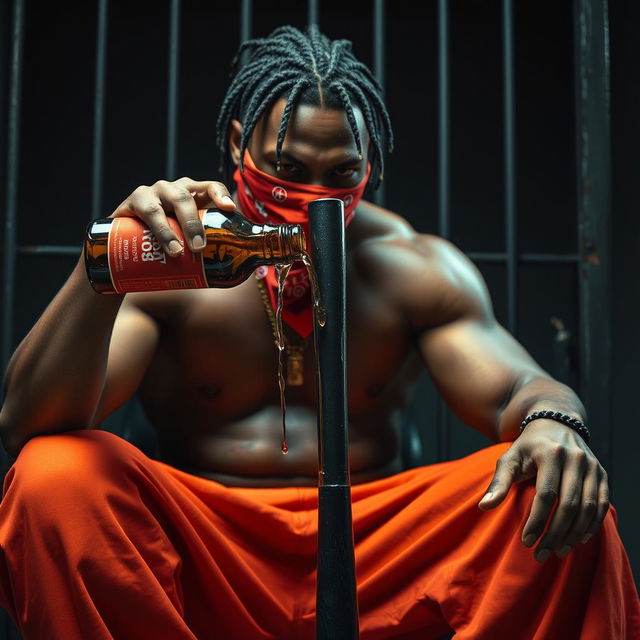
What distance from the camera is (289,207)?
1526mm

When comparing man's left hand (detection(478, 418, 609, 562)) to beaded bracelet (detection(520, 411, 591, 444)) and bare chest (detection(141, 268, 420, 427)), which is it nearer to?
beaded bracelet (detection(520, 411, 591, 444))

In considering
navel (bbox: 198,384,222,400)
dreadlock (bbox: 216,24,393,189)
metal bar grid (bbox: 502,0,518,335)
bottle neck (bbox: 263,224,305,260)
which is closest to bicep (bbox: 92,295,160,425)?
navel (bbox: 198,384,222,400)

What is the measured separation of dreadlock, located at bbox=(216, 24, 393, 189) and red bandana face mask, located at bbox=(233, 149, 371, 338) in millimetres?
34

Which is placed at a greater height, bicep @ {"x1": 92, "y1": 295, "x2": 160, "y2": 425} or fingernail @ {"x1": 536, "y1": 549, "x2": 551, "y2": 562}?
bicep @ {"x1": 92, "y1": 295, "x2": 160, "y2": 425}

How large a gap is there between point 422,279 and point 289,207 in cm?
28

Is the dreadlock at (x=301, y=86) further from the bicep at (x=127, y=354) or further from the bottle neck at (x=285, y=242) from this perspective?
the bottle neck at (x=285, y=242)

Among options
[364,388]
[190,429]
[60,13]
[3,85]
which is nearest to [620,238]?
[364,388]

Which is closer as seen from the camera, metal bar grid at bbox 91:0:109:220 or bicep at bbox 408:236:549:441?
bicep at bbox 408:236:549:441

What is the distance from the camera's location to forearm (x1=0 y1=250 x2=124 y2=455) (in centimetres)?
125

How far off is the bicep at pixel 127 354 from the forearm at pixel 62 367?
0.35 feet

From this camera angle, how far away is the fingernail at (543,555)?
3.80 ft

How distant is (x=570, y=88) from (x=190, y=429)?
177 cm

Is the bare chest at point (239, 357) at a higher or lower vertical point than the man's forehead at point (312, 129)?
lower

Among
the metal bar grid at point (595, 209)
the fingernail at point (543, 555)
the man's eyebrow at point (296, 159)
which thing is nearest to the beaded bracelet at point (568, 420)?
the fingernail at point (543, 555)
